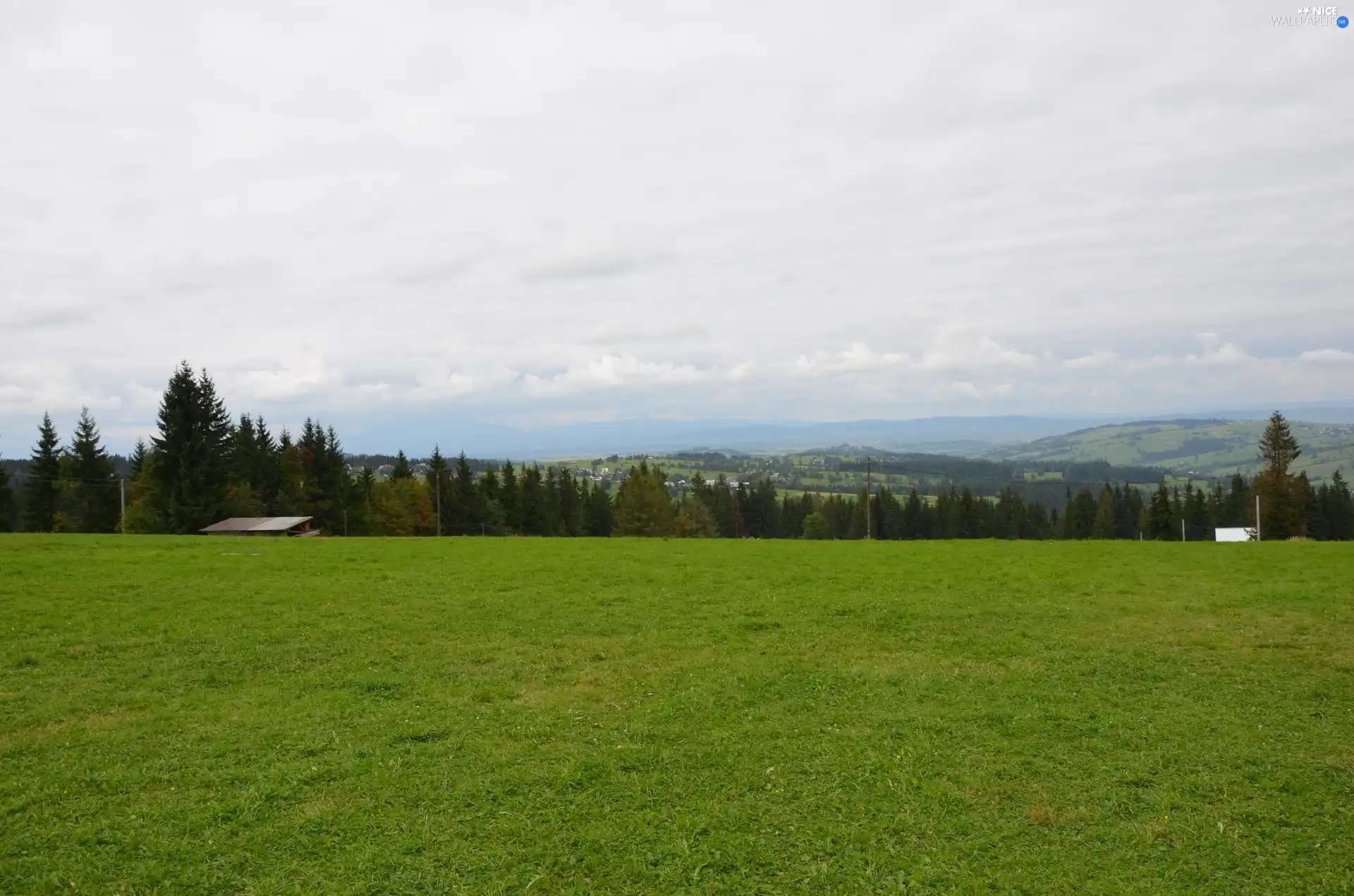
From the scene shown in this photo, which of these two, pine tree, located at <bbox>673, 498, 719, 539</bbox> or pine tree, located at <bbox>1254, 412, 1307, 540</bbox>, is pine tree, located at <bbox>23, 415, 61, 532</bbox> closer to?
pine tree, located at <bbox>673, 498, 719, 539</bbox>

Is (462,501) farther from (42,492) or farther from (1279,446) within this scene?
(1279,446)

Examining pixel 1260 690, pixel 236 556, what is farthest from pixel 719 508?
pixel 1260 690

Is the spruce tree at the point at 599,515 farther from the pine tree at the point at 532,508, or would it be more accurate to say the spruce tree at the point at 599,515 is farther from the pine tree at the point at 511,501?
the pine tree at the point at 511,501

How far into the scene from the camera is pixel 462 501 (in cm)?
6825

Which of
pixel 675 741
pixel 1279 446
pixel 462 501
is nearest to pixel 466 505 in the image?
pixel 462 501

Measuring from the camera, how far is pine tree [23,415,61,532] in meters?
53.9

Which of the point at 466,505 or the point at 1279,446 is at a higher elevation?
the point at 1279,446

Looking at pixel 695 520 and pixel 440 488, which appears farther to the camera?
pixel 695 520

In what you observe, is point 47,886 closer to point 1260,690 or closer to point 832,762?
point 832,762

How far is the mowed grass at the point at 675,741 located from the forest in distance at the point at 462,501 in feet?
119

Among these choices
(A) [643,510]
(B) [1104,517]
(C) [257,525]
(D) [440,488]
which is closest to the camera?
(C) [257,525]

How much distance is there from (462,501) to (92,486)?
26.1 meters

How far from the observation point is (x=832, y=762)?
25.4 ft

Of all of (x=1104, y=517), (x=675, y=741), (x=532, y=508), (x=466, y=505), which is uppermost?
(x=466, y=505)
